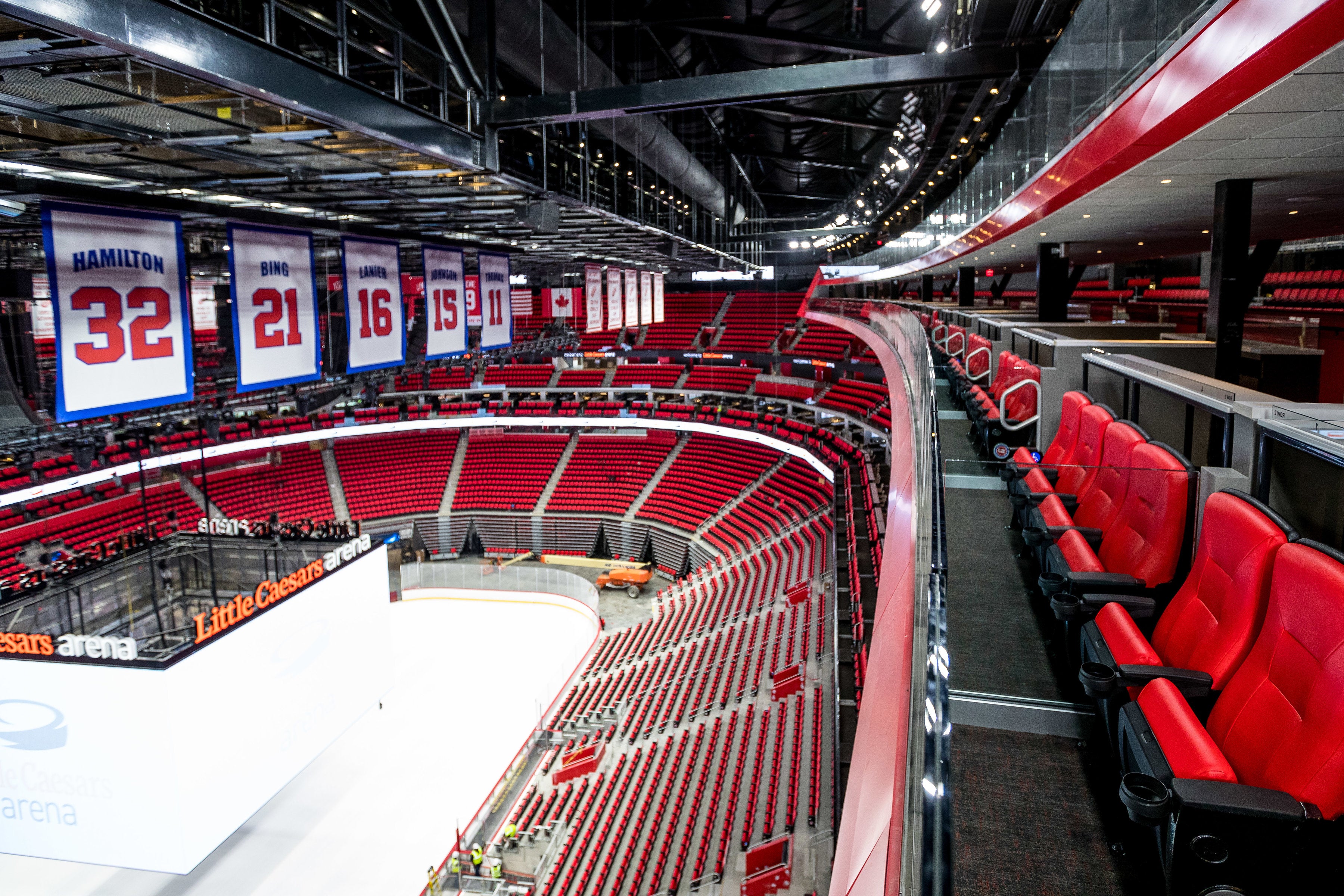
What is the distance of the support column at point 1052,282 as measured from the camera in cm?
1071

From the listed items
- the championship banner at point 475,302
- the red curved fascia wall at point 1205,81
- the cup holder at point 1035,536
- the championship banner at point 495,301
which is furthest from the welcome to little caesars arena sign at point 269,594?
the red curved fascia wall at point 1205,81

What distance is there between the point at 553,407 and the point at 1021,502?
24.7m

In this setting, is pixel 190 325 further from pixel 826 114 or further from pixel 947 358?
pixel 826 114

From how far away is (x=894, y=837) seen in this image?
1.34 m

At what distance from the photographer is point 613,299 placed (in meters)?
14.1

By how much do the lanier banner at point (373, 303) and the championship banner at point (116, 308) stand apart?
5.65 ft

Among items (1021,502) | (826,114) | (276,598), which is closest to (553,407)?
(826,114)

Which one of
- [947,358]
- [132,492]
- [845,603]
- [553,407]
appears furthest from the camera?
[553,407]

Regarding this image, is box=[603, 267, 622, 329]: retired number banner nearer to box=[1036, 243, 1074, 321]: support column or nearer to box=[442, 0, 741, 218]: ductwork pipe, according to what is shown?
box=[442, 0, 741, 218]: ductwork pipe

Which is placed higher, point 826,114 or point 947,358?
point 826,114

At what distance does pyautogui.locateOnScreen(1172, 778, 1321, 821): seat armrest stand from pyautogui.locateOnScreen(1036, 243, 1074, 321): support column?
33.9 ft

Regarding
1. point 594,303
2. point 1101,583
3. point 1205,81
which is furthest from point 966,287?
point 1101,583

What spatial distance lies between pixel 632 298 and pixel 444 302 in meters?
8.09

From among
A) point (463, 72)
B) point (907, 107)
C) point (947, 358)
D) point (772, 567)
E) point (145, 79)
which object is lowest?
point (772, 567)
